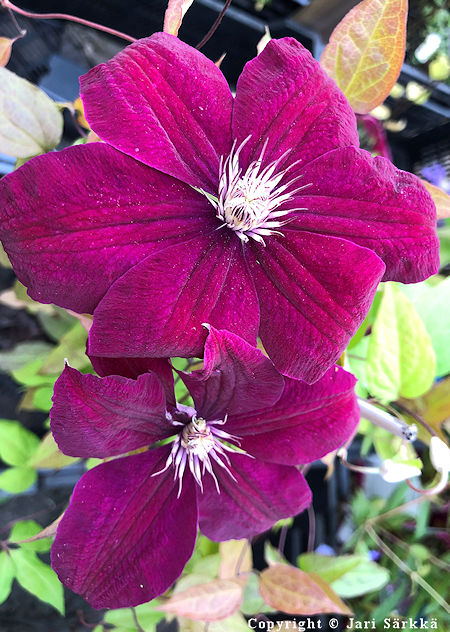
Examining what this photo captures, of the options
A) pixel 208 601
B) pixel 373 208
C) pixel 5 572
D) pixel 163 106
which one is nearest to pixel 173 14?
pixel 163 106

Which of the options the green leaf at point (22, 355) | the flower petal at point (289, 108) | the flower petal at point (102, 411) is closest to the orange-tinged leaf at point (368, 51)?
the flower petal at point (289, 108)

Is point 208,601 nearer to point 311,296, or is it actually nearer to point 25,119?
point 311,296

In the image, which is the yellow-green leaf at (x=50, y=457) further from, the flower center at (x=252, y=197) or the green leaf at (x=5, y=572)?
the flower center at (x=252, y=197)

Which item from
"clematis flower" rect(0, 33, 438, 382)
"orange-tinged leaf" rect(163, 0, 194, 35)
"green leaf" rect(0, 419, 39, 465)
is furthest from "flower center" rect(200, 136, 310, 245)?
"green leaf" rect(0, 419, 39, 465)

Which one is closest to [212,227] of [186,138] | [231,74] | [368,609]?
[186,138]

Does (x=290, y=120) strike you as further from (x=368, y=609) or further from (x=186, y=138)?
(x=368, y=609)

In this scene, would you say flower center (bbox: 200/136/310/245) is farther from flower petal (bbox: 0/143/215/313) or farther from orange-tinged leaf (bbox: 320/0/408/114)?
orange-tinged leaf (bbox: 320/0/408/114)
